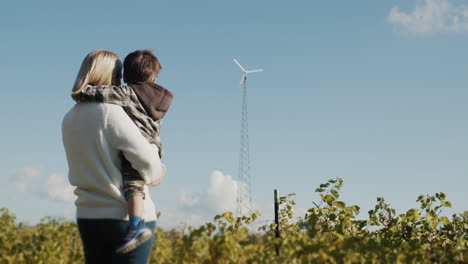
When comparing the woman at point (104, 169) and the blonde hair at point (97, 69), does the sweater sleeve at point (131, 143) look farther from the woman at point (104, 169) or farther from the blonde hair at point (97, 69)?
the blonde hair at point (97, 69)

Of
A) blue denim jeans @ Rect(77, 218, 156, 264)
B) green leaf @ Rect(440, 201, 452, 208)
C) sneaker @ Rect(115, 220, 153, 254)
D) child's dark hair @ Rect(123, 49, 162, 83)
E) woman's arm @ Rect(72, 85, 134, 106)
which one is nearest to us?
sneaker @ Rect(115, 220, 153, 254)

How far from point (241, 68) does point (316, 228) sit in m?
20.0

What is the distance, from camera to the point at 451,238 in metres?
6.52

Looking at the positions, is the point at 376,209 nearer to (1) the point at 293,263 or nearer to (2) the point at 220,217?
(2) the point at 220,217

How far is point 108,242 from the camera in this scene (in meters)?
3.20

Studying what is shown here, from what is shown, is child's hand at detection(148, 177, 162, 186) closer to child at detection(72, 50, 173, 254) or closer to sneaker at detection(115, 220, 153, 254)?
child at detection(72, 50, 173, 254)

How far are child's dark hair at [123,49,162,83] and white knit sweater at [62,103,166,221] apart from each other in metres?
0.44

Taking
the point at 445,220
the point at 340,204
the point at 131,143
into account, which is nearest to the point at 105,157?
the point at 131,143

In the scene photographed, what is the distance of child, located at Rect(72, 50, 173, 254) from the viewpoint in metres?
3.11

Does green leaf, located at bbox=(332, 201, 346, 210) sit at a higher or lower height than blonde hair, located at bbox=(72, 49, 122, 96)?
lower

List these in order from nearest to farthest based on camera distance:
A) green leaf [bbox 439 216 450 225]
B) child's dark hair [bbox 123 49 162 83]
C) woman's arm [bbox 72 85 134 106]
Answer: woman's arm [bbox 72 85 134 106] → child's dark hair [bbox 123 49 162 83] → green leaf [bbox 439 216 450 225]

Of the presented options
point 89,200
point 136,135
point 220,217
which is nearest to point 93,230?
point 89,200

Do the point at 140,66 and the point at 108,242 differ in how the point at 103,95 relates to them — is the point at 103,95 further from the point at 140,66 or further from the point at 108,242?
the point at 108,242

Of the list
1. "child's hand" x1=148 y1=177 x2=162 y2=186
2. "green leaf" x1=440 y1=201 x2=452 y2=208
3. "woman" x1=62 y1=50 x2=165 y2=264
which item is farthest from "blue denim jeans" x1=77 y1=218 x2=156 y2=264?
"green leaf" x1=440 y1=201 x2=452 y2=208
